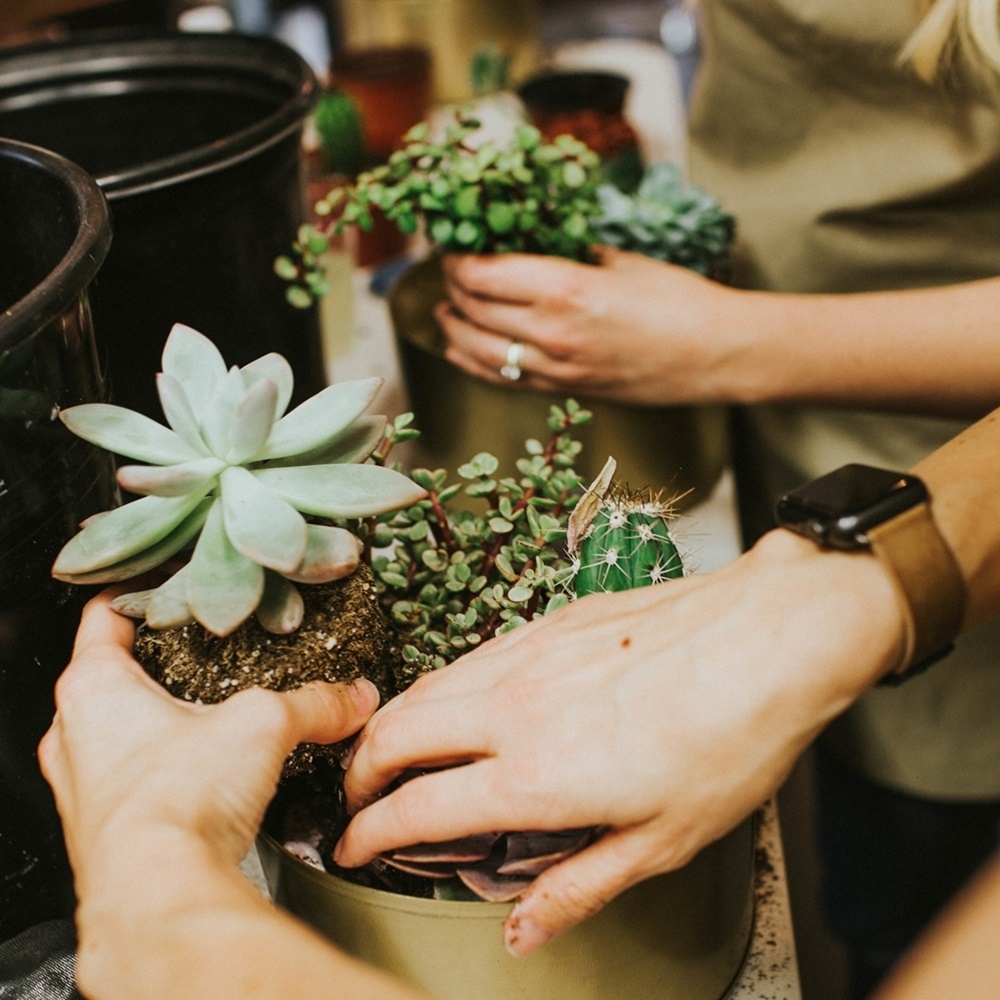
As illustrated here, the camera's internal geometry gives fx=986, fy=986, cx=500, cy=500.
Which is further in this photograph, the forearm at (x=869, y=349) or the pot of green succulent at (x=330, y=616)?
the forearm at (x=869, y=349)

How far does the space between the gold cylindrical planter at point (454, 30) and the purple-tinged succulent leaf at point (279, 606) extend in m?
1.45

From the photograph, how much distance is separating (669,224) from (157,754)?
661 mm

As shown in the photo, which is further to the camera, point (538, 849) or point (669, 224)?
point (669, 224)

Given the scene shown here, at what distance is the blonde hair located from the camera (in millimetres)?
703

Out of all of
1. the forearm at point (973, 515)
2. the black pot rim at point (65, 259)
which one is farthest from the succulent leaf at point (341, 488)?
the forearm at point (973, 515)

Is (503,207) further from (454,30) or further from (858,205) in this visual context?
(454,30)

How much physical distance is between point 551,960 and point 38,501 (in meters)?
0.31

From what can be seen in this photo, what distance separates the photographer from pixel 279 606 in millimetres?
455

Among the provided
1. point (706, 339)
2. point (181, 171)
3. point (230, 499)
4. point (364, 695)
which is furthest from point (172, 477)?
point (706, 339)

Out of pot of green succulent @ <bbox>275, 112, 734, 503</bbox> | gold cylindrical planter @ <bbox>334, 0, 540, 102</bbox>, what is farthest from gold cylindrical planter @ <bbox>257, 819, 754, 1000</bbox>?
gold cylindrical planter @ <bbox>334, 0, 540, 102</bbox>

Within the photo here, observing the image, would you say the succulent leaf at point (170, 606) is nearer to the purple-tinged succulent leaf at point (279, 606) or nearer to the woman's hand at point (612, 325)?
the purple-tinged succulent leaf at point (279, 606)

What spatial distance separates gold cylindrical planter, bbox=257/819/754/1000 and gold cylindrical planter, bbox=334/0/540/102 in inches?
60.0

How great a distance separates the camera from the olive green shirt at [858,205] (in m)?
0.81

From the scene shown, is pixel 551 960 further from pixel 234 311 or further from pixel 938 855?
pixel 938 855
